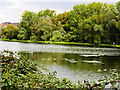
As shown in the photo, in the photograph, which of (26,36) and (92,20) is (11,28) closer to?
(26,36)

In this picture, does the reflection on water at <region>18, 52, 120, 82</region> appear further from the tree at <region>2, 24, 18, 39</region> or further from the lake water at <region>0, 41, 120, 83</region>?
the tree at <region>2, 24, 18, 39</region>

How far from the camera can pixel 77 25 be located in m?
46.8

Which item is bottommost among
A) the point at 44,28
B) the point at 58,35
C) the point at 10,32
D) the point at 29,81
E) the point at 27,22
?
the point at 29,81

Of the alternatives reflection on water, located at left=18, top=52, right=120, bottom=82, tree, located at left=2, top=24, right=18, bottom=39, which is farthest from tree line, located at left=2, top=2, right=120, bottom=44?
reflection on water, located at left=18, top=52, right=120, bottom=82

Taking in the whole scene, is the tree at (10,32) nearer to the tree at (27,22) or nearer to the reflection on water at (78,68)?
the tree at (27,22)

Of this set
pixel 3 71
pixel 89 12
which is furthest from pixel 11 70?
pixel 89 12

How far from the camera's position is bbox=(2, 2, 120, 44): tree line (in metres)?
35.8

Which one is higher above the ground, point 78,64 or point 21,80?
point 21,80

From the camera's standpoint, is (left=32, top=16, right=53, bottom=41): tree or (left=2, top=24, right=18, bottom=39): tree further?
(left=2, top=24, right=18, bottom=39): tree

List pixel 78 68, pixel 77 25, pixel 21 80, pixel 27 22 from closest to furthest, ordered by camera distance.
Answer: pixel 21 80 → pixel 78 68 → pixel 77 25 → pixel 27 22

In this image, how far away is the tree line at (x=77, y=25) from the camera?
1409 inches

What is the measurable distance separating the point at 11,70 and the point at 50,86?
640mm

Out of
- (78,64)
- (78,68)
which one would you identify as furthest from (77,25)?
(78,68)

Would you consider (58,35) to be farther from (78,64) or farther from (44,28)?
(78,64)
